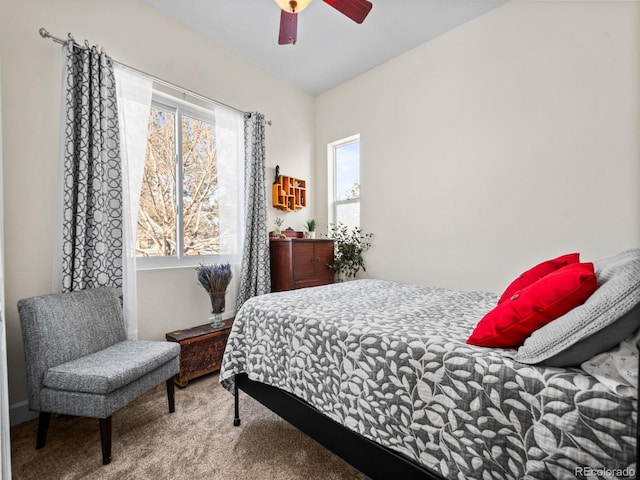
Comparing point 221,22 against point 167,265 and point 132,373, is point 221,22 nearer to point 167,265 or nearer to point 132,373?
point 167,265

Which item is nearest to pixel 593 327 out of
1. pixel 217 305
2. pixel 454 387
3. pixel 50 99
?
pixel 454 387

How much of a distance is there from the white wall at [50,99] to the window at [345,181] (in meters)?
1.49

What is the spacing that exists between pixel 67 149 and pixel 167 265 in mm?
1127

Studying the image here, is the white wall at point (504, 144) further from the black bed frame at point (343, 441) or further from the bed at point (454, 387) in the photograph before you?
the black bed frame at point (343, 441)

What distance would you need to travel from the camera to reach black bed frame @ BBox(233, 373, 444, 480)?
1074 mm

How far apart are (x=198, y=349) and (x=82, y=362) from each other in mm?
875

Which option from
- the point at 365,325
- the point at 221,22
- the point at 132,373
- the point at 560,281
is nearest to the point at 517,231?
the point at 560,281

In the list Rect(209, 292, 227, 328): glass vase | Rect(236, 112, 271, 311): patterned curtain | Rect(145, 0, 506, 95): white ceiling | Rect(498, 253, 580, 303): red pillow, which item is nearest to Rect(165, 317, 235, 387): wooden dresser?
Rect(209, 292, 227, 328): glass vase

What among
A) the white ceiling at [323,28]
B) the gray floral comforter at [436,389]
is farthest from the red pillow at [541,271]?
the white ceiling at [323,28]

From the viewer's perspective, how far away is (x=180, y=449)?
1614 millimetres

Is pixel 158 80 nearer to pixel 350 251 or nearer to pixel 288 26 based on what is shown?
pixel 288 26

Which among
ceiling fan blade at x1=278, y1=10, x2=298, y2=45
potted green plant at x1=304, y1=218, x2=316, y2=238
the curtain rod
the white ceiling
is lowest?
potted green plant at x1=304, y1=218, x2=316, y2=238

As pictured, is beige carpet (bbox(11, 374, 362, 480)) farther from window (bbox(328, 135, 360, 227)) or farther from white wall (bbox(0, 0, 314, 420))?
window (bbox(328, 135, 360, 227))

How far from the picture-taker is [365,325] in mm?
1315
